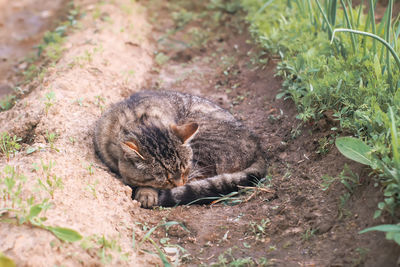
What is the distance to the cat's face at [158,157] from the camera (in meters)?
3.55

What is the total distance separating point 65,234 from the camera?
248 centimetres

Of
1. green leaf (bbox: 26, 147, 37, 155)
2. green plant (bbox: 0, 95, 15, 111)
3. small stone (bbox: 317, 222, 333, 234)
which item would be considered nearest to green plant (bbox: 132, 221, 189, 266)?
small stone (bbox: 317, 222, 333, 234)

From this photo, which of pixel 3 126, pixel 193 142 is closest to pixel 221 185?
pixel 193 142

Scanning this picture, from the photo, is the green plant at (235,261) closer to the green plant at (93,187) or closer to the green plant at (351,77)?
the green plant at (351,77)

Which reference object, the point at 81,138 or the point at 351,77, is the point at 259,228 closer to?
the point at 351,77

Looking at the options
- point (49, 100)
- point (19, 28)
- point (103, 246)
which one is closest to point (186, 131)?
point (103, 246)

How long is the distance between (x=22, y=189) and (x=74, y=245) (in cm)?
60

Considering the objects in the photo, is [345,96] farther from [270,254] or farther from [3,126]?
[3,126]

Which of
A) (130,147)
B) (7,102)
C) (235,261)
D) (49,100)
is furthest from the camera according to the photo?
(7,102)

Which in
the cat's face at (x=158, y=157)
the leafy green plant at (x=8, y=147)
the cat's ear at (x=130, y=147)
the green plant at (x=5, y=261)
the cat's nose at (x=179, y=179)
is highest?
the green plant at (x=5, y=261)

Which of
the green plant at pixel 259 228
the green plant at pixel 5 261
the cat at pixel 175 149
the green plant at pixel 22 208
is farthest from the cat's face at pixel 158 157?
the green plant at pixel 5 261

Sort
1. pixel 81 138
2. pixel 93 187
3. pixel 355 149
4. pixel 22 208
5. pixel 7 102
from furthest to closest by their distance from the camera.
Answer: pixel 7 102 < pixel 81 138 < pixel 93 187 < pixel 355 149 < pixel 22 208

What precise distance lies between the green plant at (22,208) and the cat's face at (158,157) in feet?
3.25

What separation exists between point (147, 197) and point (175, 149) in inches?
19.6
